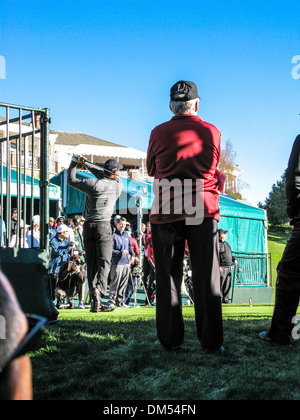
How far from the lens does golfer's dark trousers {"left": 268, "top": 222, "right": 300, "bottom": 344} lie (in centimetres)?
421

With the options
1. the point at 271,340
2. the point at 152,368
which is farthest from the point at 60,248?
the point at 152,368

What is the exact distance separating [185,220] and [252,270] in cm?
1506

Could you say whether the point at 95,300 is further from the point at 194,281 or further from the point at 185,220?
the point at 185,220

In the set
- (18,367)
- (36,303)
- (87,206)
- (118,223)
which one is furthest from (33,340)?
(118,223)

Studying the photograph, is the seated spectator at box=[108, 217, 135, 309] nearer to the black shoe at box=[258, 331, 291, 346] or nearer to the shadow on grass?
the shadow on grass

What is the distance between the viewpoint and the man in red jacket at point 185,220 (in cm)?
379

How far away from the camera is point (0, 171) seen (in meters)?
5.07

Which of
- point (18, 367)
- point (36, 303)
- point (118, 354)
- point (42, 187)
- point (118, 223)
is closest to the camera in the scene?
point (18, 367)

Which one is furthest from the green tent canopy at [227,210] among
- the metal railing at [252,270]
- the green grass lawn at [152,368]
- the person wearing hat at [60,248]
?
the green grass lawn at [152,368]

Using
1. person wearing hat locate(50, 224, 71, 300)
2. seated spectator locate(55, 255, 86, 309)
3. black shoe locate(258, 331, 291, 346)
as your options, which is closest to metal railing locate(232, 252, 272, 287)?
person wearing hat locate(50, 224, 71, 300)

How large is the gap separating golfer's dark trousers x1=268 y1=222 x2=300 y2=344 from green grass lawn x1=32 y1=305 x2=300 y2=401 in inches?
7.6

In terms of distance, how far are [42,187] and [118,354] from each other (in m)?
2.38

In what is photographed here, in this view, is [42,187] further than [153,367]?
Yes
